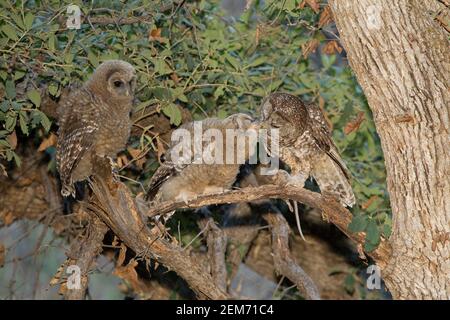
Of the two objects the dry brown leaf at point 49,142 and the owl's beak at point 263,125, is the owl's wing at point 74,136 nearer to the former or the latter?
the dry brown leaf at point 49,142

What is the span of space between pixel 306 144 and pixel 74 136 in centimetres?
136

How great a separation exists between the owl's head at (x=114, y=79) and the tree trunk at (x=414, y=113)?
55.5 inches

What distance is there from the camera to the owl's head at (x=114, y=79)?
4.28 meters

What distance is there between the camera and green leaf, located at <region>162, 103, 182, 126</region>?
444 centimetres

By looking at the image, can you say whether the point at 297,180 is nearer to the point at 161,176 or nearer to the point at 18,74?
the point at 161,176

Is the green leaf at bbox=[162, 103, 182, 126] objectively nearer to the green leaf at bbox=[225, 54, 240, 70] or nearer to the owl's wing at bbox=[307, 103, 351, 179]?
the green leaf at bbox=[225, 54, 240, 70]

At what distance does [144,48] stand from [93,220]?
1141mm

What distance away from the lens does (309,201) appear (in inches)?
149

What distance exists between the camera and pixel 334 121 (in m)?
5.26

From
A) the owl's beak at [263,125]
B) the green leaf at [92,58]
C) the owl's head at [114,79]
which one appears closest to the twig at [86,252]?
the owl's head at [114,79]

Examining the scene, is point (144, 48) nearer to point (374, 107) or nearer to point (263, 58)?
point (263, 58)

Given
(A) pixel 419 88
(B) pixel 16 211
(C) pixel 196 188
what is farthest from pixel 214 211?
(A) pixel 419 88

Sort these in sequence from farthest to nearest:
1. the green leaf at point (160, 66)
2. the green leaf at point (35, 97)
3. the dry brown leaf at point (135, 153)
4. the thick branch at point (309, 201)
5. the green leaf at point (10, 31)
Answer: the dry brown leaf at point (135, 153)
the green leaf at point (160, 66)
the green leaf at point (35, 97)
the green leaf at point (10, 31)
the thick branch at point (309, 201)

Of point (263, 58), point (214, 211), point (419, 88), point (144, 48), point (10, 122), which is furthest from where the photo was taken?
point (214, 211)
